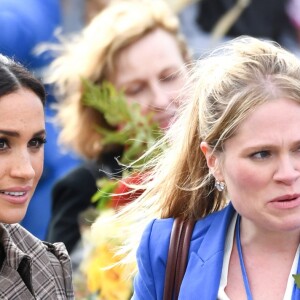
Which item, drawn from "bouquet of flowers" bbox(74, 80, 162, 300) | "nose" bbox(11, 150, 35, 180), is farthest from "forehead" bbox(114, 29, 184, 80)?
"nose" bbox(11, 150, 35, 180)

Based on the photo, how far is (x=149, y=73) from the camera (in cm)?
559

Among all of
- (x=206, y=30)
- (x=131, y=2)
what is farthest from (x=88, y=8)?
(x=131, y=2)

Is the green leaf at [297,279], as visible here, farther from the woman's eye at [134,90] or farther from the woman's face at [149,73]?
the woman's eye at [134,90]

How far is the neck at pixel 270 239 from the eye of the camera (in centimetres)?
383

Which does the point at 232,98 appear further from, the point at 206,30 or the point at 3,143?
the point at 206,30

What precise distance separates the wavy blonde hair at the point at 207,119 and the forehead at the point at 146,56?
123 centimetres

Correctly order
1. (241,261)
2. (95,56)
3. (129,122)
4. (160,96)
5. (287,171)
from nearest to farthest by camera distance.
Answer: (287,171), (241,261), (129,122), (160,96), (95,56)

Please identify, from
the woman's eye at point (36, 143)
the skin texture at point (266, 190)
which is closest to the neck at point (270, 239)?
the skin texture at point (266, 190)

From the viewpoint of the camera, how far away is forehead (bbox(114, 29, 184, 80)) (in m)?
5.61

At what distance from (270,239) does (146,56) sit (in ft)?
6.42

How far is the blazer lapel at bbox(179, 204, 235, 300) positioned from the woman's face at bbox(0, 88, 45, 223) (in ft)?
1.94

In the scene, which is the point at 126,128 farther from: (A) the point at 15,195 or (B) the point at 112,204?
(A) the point at 15,195

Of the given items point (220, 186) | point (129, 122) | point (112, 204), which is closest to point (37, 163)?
point (220, 186)

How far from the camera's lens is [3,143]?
12.1 feet
